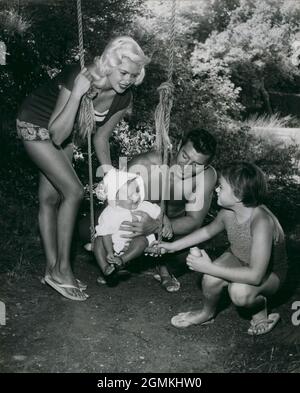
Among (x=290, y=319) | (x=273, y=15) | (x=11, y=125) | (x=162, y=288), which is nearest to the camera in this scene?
(x=290, y=319)

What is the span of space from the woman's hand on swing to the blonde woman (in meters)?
0.35

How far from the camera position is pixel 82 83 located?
2.62 meters

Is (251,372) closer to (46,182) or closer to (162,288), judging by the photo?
(162,288)

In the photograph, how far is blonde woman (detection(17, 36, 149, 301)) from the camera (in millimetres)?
2701

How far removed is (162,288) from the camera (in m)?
3.51

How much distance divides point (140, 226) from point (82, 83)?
1000mm

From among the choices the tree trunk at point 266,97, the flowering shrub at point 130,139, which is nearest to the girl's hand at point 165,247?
the flowering shrub at point 130,139

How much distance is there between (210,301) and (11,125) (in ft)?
10.5

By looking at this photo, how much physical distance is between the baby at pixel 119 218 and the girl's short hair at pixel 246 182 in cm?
73

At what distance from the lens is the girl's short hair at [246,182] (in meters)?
2.50

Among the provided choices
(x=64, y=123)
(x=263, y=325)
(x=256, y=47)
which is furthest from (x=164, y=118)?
(x=256, y=47)

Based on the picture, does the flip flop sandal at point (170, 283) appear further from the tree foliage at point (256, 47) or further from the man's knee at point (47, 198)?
the tree foliage at point (256, 47)

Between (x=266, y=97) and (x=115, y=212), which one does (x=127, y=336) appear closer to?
(x=115, y=212)
